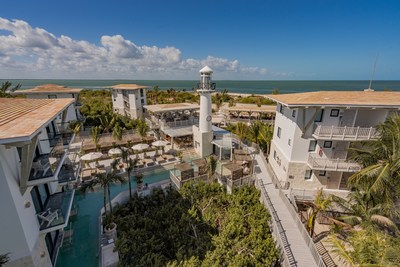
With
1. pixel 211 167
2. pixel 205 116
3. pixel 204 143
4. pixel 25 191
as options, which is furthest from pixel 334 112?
pixel 25 191

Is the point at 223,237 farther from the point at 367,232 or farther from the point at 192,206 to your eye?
the point at 367,232

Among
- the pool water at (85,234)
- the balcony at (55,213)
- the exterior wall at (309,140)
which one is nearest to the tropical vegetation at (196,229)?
the pool water at (85,234)

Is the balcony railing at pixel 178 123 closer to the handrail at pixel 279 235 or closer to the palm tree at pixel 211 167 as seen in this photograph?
the palm tree at pixel 211 167

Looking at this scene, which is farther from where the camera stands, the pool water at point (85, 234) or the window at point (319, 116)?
the window at point (319, 116)

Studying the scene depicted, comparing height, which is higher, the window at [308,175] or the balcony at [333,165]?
the balcony at [333,165]

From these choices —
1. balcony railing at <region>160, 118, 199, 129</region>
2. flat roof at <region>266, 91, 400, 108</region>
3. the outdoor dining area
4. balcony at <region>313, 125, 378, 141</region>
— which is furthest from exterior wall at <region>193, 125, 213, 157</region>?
balcony at <region>313, 125, 378, 141</region>

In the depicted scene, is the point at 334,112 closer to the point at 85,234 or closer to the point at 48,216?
the point at 48,216

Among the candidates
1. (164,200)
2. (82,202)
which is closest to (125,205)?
(164,200)
